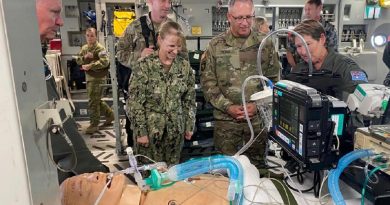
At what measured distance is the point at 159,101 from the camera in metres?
2.19

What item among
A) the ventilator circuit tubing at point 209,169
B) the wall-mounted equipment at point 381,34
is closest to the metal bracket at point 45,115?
the ventilator circuit tubing at point 209,169

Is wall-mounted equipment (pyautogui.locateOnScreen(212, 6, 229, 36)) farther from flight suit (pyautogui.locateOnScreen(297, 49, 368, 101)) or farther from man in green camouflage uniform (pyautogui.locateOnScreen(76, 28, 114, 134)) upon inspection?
flight suit (pyautogui.locateOnScreen(297, 49, 368, 101))

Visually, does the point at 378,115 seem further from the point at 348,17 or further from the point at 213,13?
the point at 348,17

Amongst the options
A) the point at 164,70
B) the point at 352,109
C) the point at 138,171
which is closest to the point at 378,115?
the point at 352,109

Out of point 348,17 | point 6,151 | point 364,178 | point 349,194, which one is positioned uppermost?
point 348,17

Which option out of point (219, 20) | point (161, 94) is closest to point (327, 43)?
point (161, 94)

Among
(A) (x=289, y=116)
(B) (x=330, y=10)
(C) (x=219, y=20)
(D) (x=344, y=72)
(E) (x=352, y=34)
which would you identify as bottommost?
(A) (x=289, y=116)

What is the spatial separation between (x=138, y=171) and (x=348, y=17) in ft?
17.9

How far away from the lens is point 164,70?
86.2 inches

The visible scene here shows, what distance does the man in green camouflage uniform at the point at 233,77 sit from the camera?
7.23 ft

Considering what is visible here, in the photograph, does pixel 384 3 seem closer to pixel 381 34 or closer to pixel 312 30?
pixel 381 34

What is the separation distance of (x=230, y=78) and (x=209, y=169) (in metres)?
1.27

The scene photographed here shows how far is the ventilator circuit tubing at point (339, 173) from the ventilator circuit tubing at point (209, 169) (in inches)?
13.0

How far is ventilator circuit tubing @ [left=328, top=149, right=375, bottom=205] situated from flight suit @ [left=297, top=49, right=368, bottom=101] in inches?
17.3
